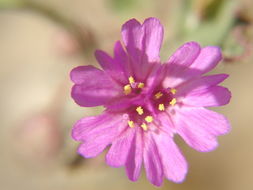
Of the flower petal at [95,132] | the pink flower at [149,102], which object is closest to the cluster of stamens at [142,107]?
the pink flower at [149,102]

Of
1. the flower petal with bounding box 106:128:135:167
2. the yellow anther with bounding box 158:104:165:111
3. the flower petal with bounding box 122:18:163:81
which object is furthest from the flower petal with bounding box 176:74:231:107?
the flower petal with bounding box 106:128:135:167

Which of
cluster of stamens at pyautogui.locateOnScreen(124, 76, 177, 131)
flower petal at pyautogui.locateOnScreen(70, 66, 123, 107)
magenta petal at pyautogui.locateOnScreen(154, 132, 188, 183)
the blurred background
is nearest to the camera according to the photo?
flower petal at pyautogui.locateOnScreen(70, 66, 123, 107)

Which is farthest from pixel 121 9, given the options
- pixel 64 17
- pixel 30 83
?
pixel 30 83

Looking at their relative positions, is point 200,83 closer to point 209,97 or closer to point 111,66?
point 209,97

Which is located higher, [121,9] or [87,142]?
[121,9]

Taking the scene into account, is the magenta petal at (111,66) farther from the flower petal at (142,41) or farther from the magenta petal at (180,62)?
the magenta petal at (180,62)

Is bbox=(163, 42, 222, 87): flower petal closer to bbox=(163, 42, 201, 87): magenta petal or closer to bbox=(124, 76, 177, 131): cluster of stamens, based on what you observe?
bbox=(163, 42, 201, 87): magenta petal

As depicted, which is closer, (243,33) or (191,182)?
(243,33)

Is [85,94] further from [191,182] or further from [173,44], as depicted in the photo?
[191,182]
